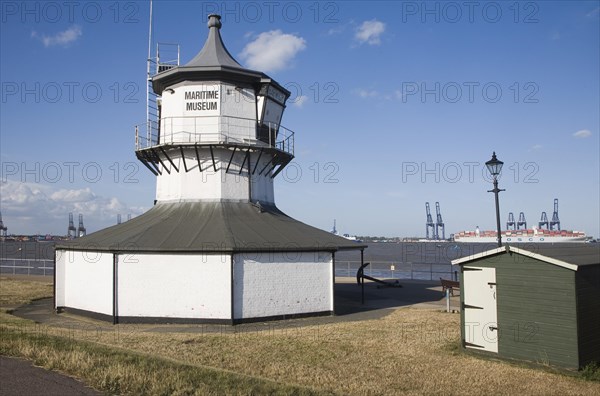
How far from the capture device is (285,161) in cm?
2475

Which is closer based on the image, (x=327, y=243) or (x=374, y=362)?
(x=374, y=362)

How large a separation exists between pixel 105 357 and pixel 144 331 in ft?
17.3

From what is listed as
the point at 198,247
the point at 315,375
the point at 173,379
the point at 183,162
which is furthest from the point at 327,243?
the point at 173,379

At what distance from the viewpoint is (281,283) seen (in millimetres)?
19453

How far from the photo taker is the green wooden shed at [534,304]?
11.2 m

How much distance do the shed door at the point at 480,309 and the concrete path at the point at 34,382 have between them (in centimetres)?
945

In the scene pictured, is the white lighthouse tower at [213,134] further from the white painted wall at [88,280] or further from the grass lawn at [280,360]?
the grass lawn at [280,360]

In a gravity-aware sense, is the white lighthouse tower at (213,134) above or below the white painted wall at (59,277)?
above

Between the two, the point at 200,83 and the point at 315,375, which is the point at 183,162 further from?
the point at 315,375

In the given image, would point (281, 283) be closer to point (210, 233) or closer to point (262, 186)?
point (210, 233)

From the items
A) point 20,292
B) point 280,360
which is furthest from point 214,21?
point 20,292

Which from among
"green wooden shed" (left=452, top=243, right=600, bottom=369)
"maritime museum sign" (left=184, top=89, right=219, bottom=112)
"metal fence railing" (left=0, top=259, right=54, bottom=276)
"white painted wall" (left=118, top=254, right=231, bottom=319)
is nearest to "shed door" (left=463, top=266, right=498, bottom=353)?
"green wooden shed" (left=452, top=243, right=600, bottom=369)

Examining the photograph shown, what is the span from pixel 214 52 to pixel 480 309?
17.7 m

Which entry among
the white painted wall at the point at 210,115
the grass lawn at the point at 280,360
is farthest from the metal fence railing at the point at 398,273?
the grass lawn at the point at 280,360
